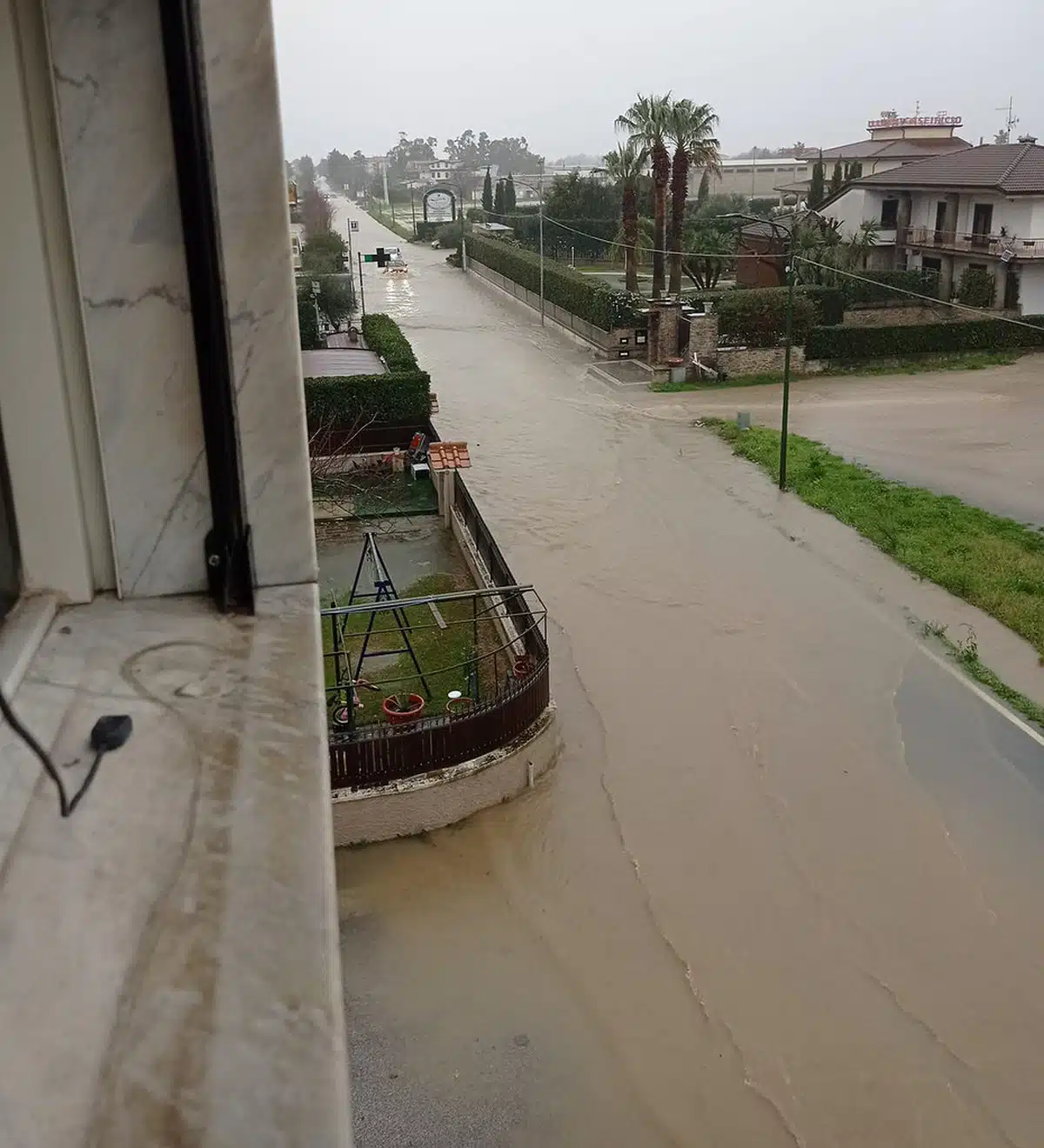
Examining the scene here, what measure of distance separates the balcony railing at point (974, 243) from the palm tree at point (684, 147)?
629 cm

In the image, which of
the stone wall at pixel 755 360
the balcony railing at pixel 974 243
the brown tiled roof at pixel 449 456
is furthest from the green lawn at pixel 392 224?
the brown tiled roof at pixel 449 456

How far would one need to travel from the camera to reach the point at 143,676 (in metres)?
1.83

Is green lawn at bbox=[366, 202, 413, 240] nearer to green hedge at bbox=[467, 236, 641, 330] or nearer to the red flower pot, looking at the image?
green hedge at bbox=[467, 236, 641, 330]

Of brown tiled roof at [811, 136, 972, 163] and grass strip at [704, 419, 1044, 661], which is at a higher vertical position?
brown tiled roof at [811, 136, 972, 163]

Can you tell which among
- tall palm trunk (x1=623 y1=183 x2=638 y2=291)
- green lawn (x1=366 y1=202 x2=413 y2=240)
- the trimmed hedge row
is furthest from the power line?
green lawn (x1=366 y1=202 x2=413 y2=240)

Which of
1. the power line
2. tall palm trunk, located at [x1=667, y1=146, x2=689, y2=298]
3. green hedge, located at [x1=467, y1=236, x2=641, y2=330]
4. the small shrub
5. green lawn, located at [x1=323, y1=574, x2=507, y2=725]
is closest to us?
green lawn, located at [x1=323, y1=574, x2=507, y2=725]

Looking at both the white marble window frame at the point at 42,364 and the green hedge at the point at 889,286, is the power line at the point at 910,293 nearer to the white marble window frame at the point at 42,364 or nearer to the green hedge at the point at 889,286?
the green hedge at the point at 889,286

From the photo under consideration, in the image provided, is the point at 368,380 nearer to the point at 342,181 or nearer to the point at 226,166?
the point at 226,166

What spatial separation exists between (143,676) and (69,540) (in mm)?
422

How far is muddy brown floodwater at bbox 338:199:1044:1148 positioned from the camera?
6176 millimetres

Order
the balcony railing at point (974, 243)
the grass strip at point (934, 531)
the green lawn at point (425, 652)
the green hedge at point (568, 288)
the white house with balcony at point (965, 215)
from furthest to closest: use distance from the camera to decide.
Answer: the white house with balcony at point (965, 215) < the balcony railing at point (974, 243) < the green hedge at point (568, 288) < the grass strip at point (934, 531) < the green lawn at point (425, 652)

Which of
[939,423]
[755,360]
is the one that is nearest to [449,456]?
[939,423]

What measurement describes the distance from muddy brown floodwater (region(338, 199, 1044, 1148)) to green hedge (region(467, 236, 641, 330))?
51.4 ft

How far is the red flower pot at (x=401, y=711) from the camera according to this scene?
846 centimetres
